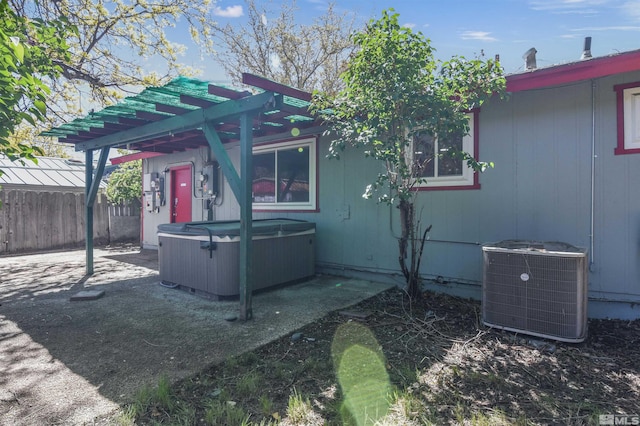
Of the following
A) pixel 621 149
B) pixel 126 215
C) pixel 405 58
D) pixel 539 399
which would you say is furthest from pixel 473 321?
pixel 126 215

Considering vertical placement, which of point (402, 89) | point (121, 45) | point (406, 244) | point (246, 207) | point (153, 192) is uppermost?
point (121, 45)

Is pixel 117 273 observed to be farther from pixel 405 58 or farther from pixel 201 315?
pixel 405 58

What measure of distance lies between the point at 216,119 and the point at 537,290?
3.57 meters

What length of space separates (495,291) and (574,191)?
1.52 metres

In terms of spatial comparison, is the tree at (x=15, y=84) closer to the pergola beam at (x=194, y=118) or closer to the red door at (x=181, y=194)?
the pergola beam at (x=194, y=118)

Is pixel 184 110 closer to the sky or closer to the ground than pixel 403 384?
closer to the sky

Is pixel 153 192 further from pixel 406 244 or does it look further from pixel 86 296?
pixel 406 244

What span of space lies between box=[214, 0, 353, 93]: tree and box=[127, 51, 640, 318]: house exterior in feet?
30.2

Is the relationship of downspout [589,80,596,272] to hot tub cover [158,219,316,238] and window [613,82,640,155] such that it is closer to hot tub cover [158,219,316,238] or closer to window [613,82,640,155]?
window [613,82,640,155]

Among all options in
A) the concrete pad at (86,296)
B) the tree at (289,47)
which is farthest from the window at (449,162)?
the tree at (289,47)

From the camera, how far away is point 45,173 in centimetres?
1165

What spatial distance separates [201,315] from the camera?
150 inches

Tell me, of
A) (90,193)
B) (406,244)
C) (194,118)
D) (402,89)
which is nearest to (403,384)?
(406,244)

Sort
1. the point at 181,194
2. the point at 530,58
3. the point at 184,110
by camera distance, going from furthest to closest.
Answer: the point at 181,194
the point at 530,58
the point at 184,110
